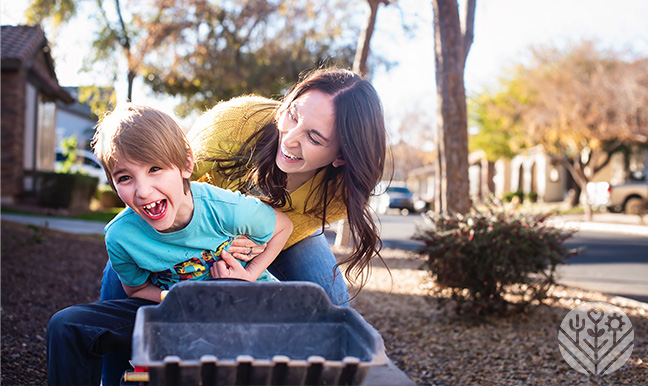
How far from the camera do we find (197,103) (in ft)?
73.6

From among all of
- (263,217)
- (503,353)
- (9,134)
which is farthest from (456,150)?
(9,134)

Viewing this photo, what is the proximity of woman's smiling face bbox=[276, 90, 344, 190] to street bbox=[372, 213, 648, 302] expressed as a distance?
111 inches

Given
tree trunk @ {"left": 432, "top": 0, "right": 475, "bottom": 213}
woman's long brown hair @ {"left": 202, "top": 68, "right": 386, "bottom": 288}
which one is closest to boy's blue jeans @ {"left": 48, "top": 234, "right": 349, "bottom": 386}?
woman's long brown hair @ {"left": 202, "top": 68, "right": 386, "bottom": 288}

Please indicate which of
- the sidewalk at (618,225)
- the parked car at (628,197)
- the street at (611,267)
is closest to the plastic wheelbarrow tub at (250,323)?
the street at (611,267)

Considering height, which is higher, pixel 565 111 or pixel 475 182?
pixel 565 111

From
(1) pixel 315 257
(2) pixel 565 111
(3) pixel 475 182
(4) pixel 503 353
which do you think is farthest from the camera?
(3) pixel 475 182

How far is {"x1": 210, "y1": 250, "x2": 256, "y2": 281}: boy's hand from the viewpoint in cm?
219

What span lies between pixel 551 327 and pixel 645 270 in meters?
5.50

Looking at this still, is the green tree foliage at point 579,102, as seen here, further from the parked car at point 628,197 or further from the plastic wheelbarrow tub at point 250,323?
the plastic wheelbarrow tub at point 250,323

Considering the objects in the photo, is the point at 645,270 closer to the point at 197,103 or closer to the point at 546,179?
the point at 197,103

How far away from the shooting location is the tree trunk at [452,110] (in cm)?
702

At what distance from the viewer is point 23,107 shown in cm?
1553

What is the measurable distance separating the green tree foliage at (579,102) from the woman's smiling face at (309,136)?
21740 mm

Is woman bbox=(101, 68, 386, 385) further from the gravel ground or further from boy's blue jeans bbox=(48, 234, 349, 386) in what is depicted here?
the gravel ground
